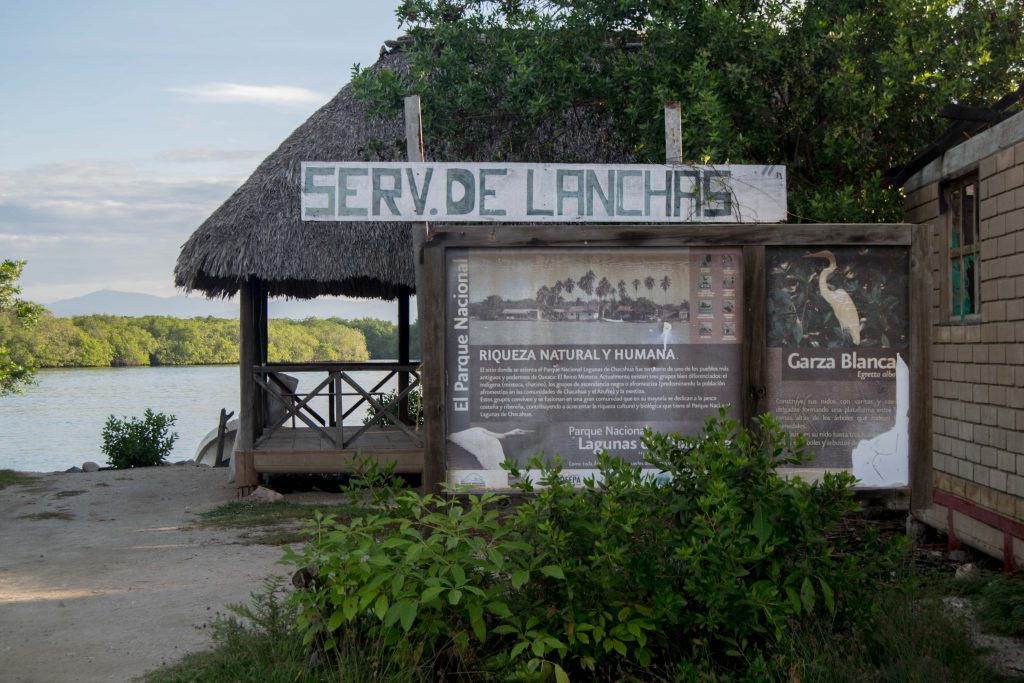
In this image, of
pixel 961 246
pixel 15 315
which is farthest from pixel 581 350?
pixel 15 315

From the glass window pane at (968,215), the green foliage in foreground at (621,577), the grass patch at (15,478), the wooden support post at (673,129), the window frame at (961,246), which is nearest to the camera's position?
the green foliage in foreground at (621,577)

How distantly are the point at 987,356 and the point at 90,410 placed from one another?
106 feet

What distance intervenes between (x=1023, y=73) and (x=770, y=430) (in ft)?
20.4

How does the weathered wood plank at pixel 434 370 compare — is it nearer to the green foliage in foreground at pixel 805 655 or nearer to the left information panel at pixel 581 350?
the left information panel at pixel 581 350

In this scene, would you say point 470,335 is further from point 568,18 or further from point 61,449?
point 61,449

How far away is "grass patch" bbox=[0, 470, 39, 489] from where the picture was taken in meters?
12.5

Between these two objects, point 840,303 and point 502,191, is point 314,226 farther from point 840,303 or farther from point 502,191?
point 840,303

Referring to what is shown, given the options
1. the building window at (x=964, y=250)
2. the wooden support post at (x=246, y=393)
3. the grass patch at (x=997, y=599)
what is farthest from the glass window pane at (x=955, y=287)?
the wooden support post at (x=246, y=393)

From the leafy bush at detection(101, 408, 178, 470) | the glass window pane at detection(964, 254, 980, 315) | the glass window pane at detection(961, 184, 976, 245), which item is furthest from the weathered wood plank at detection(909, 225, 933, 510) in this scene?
the leafy bush at detection(101, 408, 178, 470)

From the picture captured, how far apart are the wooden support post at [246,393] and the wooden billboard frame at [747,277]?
654 cm

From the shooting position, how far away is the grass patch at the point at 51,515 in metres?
9.74

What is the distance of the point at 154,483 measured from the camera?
1235 cm

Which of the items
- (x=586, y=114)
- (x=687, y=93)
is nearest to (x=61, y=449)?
(x=586, y=114)

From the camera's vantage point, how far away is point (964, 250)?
25.7 feet
